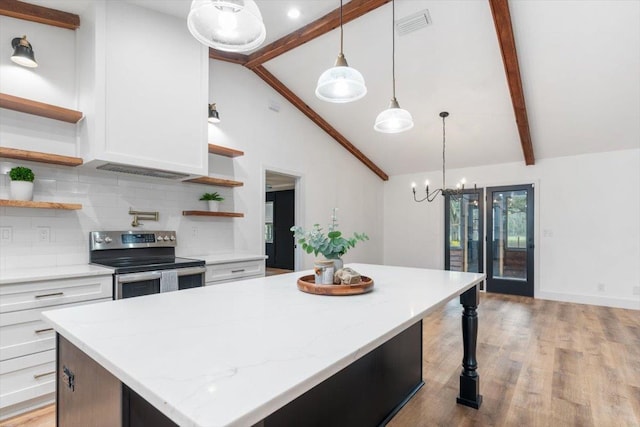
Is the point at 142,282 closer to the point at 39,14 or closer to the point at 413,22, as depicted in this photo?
the point at 39,14

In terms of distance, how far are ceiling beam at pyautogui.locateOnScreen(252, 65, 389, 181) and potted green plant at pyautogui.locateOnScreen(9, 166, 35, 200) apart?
2883 mm

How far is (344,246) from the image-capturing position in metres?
1.79

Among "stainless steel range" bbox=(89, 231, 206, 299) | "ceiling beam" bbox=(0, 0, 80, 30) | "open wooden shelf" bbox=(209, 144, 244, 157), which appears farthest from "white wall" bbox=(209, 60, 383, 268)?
"ceiling beam" bbox=(0, 0, 80, 30)

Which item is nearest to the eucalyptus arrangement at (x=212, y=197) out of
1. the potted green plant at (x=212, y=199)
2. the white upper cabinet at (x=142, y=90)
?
the potted green plant at (x=212, y=199)

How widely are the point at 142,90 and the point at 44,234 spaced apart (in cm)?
140

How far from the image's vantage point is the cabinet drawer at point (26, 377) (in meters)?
2.03

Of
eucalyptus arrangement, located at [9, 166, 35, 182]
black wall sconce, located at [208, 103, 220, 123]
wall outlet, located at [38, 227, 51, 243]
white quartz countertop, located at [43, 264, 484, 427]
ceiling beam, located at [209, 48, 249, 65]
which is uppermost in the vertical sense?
ceiling beam, located at [209, 48, 249, 65]

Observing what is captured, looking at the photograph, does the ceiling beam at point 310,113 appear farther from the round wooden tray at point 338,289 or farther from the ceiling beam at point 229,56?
the round wooden tray at point 338,289

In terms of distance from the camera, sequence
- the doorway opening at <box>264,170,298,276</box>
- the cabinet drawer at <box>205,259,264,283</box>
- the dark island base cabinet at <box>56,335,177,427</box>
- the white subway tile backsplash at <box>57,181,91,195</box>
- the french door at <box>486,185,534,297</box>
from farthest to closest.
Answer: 1. the doorway opening at <box>264,170,298,276</box>
2. the french door at <box>486,185,534,297</box>
3. the cabinet drawer at <box>205,259,264,283</box>
4. the white subway tile backsplash at <box>57,181,91,195</box>
5. the dark island base cabinet at <box>56,335,177,427</box>

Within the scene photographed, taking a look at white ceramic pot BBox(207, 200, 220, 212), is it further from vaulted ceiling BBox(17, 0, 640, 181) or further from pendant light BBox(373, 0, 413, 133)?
pendant light BBox(373, 0, 413, 133)

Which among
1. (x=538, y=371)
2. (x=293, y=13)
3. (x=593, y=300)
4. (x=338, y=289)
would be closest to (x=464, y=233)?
(x=593, y=300)

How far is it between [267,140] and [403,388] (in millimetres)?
3519

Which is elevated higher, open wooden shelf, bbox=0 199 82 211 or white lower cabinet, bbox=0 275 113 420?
open wooden shelf, bbox=0 199 82 211

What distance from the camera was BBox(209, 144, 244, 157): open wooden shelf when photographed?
3658 mm
